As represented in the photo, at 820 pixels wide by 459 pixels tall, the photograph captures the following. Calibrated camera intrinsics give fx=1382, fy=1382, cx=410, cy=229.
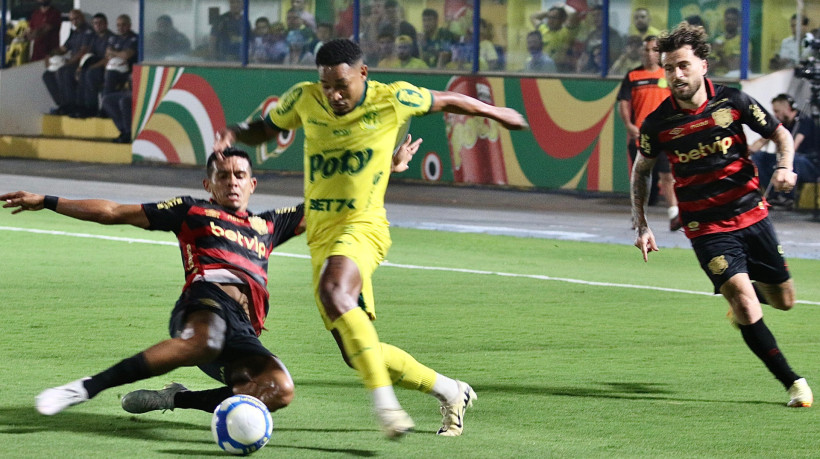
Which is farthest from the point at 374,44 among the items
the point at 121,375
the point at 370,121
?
the point at 121,375

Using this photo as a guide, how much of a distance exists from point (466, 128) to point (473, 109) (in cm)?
1383

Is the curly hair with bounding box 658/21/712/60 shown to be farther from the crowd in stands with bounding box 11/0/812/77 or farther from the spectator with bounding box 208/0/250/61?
the spectator with bounding box 208/0/250/61

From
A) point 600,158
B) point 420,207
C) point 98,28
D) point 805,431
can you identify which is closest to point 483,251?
point 420,207

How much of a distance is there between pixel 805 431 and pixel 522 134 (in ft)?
43.9

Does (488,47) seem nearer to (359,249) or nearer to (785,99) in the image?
(785,99)

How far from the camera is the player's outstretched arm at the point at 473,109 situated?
652cm

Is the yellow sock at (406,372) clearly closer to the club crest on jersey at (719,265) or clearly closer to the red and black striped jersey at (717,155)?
the club crest on jersey at (719,265)

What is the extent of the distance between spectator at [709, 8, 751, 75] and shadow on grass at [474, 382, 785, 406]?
11.2 metres

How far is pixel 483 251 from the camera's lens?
559 inches

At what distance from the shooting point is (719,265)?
7.39 m

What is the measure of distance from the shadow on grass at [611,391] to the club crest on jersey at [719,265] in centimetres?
68

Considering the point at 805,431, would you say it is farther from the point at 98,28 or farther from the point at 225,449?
the point at 98,28

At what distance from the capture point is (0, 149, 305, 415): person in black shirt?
20.6ft

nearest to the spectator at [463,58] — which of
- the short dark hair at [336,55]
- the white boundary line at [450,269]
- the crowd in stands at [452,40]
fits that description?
the crowd in stands at [452,40]
